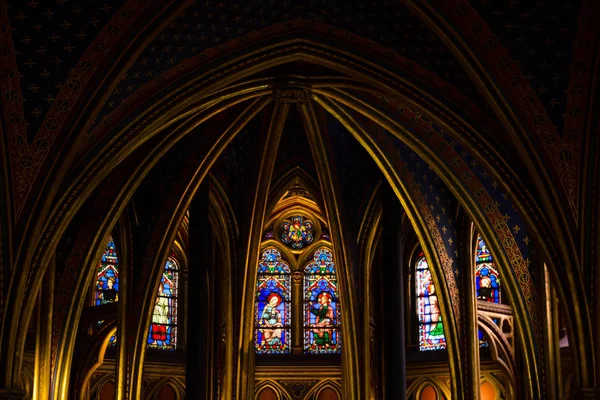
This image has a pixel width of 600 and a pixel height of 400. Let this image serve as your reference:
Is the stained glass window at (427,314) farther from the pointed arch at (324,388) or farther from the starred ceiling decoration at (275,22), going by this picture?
the starred ceiling decoration at (275,22)

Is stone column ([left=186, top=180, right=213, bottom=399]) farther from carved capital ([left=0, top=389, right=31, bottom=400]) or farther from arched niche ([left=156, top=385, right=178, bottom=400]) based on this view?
carved capital ([left=0, top=389, right=31, bottom=400])

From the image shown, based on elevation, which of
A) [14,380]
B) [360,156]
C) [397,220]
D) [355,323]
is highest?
[360,156]

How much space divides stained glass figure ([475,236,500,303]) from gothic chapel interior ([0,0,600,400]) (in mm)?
49

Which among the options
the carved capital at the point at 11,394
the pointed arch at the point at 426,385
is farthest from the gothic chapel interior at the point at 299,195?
the carved capital at the point at 11,394

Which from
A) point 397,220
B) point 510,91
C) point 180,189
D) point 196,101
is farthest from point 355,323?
point 510,91

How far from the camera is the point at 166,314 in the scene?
28109 mm

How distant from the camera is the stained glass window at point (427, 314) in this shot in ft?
90.1

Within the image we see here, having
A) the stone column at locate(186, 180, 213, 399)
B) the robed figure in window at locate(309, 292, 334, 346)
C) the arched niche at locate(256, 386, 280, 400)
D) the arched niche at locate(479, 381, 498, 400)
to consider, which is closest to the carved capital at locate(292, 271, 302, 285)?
the robed figure in window at locate(309, 292, 334, 346)

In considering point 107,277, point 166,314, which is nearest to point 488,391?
point 166,314

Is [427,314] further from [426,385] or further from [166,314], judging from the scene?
[166,314]

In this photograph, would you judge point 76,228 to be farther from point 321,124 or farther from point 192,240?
point 321,124

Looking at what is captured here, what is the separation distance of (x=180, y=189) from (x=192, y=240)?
3.27ft

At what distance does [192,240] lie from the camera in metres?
23.3

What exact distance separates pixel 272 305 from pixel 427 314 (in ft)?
12.9
